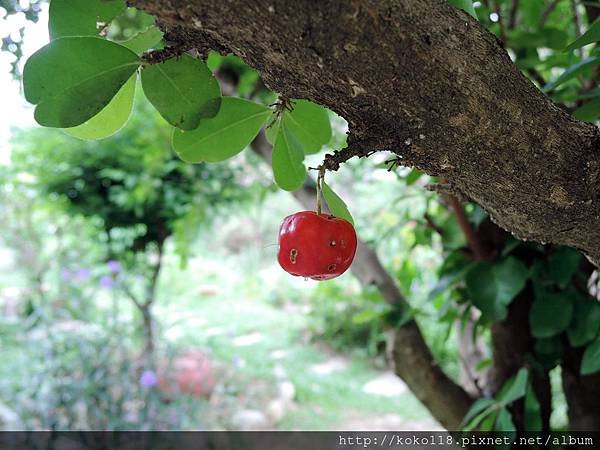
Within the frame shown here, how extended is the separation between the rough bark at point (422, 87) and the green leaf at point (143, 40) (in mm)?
57

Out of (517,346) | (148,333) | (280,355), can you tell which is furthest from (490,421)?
(280,355)

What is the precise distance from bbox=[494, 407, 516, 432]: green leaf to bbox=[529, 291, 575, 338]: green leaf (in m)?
0.13

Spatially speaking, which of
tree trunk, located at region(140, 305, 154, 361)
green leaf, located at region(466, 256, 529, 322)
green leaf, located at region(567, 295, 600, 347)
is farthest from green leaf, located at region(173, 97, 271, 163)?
tree trunk, located at region(140, 305, 154, 361)

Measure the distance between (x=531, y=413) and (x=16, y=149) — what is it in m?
2.33

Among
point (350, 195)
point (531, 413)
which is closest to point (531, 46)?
point (531, 413)

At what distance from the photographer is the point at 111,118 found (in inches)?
17.1

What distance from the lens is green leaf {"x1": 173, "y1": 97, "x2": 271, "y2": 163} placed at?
0.46 metres

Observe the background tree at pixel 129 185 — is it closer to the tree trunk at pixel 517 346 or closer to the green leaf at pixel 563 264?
the tree trunk at pixel 517 346

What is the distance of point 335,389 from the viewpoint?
292cm

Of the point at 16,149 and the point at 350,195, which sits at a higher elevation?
the point at 350,195

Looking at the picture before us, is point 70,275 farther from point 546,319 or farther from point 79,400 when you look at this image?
point 546,319

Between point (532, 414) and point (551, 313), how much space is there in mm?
161

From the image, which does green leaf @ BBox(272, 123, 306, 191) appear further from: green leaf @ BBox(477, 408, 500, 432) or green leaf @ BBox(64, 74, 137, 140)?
green leaf @ BBox(477, 408, 500, 432)

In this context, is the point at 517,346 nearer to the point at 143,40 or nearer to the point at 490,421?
the point at 490,421
